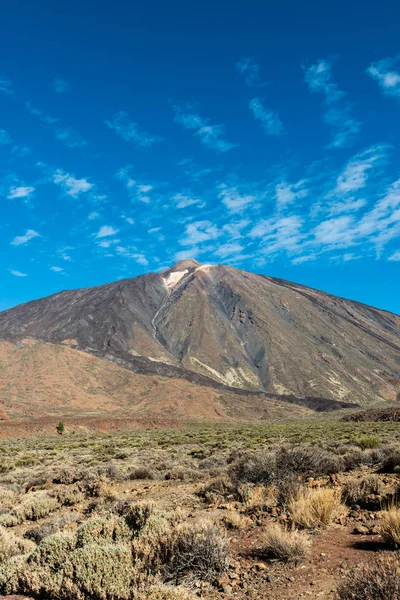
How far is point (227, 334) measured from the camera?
151 metres

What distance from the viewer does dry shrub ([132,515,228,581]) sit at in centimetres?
536

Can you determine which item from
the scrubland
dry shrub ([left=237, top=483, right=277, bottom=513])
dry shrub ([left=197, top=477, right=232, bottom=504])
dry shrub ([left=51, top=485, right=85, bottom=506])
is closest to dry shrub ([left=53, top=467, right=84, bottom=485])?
dry shrub ([left=51, top=485, right=85, bottom=506])

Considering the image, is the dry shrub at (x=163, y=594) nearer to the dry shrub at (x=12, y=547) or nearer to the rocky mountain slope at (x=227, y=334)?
the dry shrub at (x=12, y=547)

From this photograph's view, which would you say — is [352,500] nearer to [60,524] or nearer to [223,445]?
[60,524]

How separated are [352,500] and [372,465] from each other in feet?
15.4

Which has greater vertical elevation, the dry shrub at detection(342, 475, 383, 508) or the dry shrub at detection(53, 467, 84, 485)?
the dry shrub at detection(342, 475, 383, 508)

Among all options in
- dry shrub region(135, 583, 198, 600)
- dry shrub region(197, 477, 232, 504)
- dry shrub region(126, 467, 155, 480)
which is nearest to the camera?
dry shrub region(135, 583, 198, 600)

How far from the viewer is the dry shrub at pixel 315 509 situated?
662 cm

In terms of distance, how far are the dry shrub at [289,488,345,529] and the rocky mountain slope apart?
326ft

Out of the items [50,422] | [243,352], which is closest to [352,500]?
[50,422]

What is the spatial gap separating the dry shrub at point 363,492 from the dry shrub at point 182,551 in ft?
10.1

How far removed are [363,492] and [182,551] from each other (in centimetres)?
416

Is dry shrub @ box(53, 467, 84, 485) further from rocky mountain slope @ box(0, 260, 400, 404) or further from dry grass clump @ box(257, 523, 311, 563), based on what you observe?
rocky mountain slope @ box(0, 260, 400, 404)

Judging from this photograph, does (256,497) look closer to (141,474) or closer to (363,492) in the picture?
(363,492)
